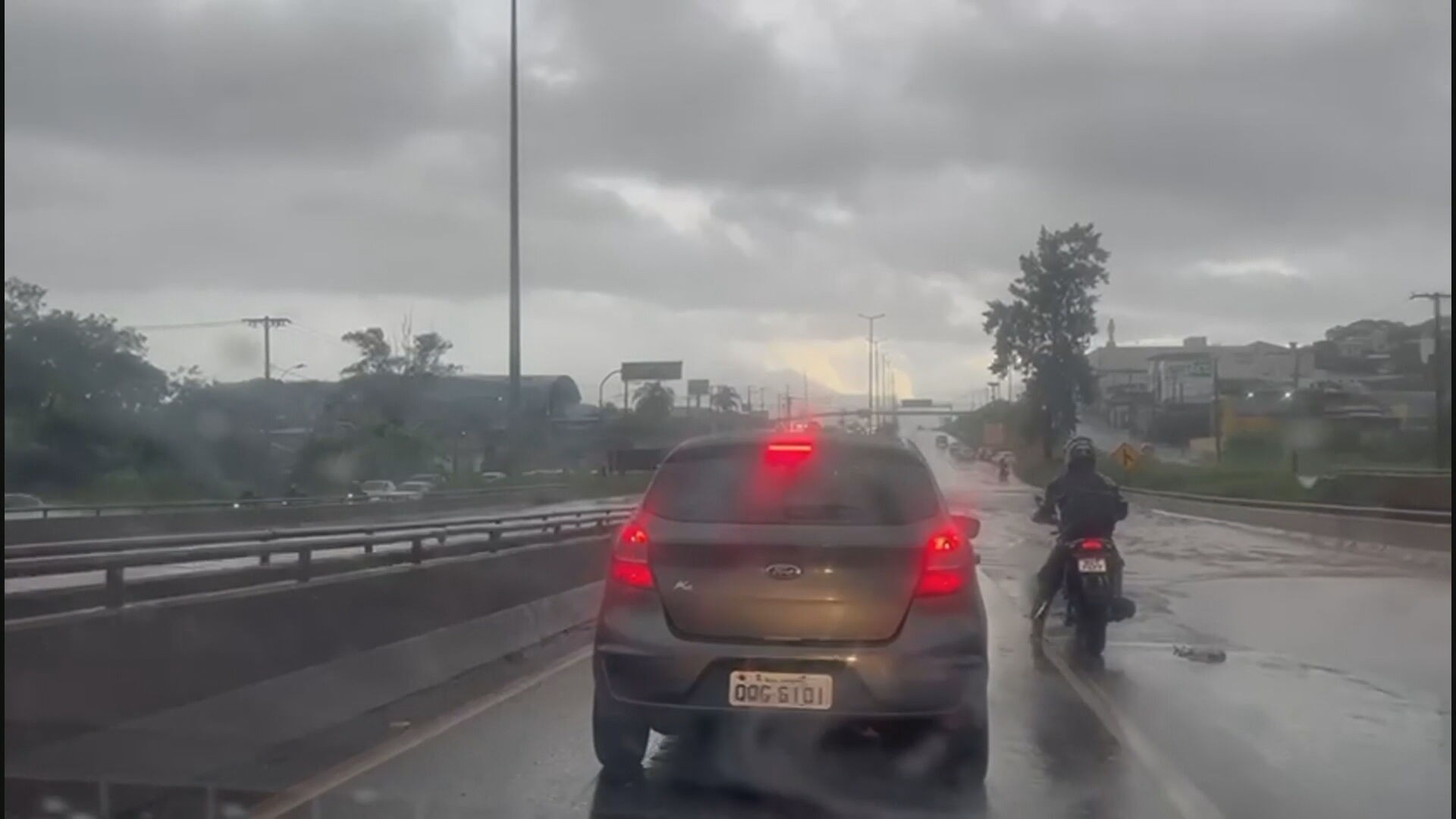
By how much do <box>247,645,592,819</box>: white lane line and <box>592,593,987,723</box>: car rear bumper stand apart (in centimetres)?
165

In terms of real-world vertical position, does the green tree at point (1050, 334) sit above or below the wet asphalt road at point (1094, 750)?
above

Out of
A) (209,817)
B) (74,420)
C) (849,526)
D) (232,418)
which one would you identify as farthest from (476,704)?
(232,418)

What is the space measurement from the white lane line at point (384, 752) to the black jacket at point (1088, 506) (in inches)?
172

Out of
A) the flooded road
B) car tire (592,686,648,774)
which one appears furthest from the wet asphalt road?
car tire (592,686,648,774)

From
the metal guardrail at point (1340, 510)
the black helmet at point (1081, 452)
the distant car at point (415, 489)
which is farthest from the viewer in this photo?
the distant car at point (415, 489)

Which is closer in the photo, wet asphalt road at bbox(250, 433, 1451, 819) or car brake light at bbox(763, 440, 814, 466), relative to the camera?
car brake light at bbox(763, 440, 814, 466)

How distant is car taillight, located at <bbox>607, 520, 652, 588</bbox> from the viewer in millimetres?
7590

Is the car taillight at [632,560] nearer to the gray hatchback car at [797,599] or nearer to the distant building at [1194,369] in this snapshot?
the gray hatchback car at [797,599]

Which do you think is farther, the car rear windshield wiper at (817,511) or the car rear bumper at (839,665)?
the car rear windshield wiper at (817,511)

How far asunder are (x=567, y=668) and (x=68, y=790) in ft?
20.0

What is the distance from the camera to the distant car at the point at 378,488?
3876cm

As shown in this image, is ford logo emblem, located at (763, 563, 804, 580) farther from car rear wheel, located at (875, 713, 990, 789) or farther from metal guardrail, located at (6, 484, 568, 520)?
metal guardrail, located at (6, 484, 568, 520)

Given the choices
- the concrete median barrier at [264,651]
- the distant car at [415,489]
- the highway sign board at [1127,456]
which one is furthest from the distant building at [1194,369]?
the distant car at [415,489]

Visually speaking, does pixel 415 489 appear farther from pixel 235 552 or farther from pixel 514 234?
pixel 235 552
